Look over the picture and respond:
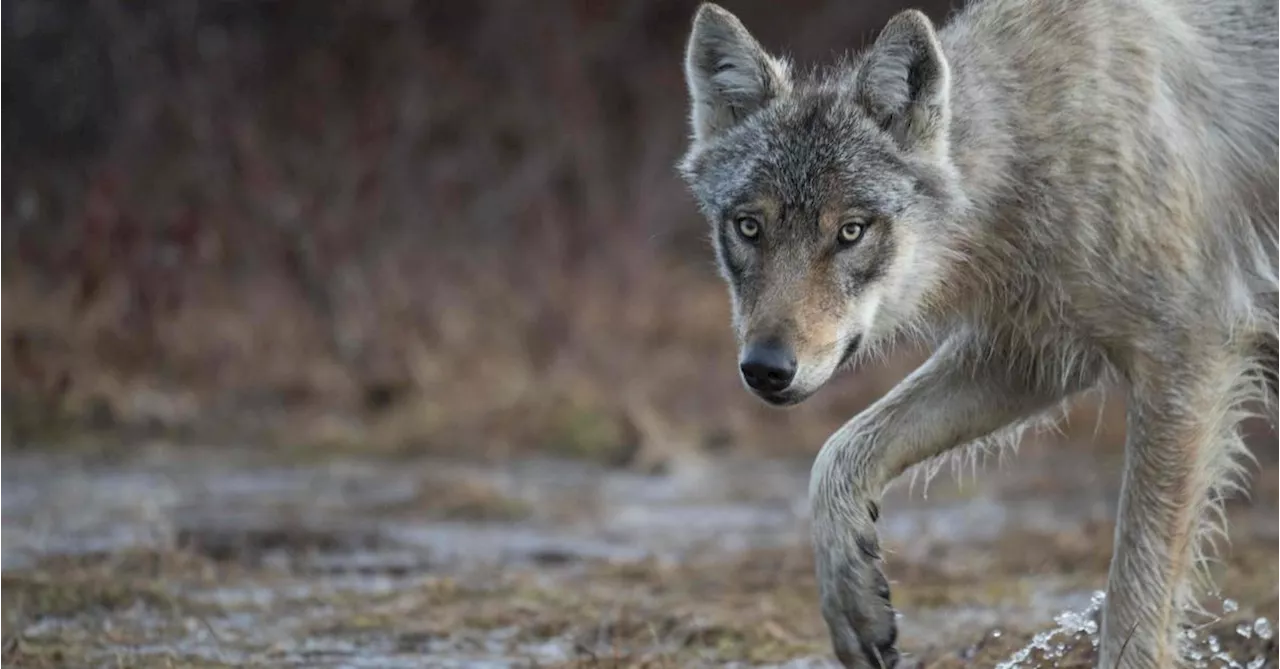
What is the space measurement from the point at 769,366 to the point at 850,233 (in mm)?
530

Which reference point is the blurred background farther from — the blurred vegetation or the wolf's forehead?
the wolf's forehead

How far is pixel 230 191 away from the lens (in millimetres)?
12875

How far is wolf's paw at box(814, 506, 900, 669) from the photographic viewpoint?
5293 mm

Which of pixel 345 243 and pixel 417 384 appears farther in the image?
pixel 345 243

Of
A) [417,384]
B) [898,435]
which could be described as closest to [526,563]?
[898,435]

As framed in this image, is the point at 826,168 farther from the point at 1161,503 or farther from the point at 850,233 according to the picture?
the point at 1161,503

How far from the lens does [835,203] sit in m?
5.36

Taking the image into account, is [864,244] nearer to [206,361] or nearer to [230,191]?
[206,361]

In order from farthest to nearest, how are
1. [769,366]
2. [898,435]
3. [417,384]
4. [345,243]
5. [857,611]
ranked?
1. [345,243]
2. [417,384]
3. [898,435]
4. [857,611]
5. [769,366]

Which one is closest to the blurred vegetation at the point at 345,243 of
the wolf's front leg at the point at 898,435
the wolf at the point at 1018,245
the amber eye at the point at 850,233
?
the wolf's front leg at the point at 898,435

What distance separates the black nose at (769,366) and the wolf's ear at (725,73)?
101cm

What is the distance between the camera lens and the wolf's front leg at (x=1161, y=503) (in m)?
5.36

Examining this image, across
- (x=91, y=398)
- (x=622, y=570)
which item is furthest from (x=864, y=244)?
(x=91, y=398)

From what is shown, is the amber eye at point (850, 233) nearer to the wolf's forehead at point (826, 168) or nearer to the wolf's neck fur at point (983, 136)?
the wolf's forehead at point (826, 168)
